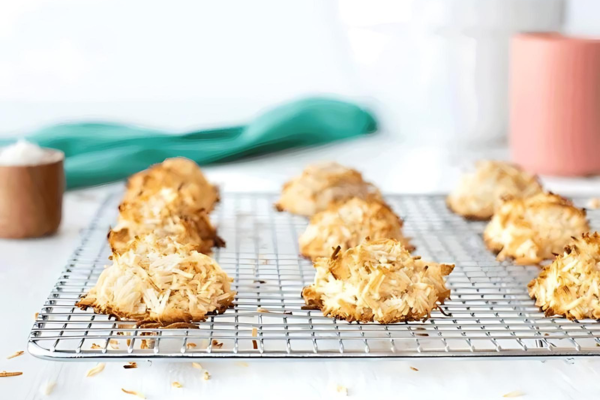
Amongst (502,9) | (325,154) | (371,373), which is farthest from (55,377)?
(502,9)

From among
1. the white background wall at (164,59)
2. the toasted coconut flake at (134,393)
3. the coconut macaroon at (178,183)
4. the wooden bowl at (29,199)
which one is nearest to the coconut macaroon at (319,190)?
the coconut macaroon at (178,183)

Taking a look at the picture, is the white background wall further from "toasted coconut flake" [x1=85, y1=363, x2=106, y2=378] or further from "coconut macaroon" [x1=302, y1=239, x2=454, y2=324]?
"toasted coconut flake" [x1=85, y1=363, x2=106, y2=378]

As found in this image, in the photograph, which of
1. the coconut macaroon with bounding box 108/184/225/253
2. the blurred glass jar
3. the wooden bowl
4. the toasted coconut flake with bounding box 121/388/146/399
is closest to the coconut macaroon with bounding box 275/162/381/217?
the coconut macaroon with bounding box 108/184/225/253

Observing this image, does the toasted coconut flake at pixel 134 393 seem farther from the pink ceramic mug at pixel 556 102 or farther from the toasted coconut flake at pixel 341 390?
the pink ceramic mug at pixel 556 102

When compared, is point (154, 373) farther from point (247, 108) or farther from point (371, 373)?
point (247, 108)

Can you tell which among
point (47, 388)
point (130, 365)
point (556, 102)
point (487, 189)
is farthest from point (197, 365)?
point (556, 102)

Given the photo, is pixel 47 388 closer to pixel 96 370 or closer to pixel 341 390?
pixel 96 370
